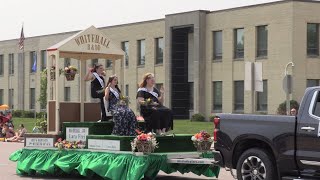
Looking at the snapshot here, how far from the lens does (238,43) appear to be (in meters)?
51.3

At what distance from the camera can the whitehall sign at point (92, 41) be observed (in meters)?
16.4

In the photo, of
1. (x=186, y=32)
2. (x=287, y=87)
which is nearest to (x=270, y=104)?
(x=186, y=32)

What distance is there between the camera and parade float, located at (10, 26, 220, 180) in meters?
13.6

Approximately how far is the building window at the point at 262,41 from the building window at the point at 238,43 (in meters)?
1.73

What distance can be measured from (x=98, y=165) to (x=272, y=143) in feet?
13.5

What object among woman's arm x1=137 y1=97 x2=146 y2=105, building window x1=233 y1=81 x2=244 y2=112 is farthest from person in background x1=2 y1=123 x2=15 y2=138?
woman's arm x1=137 y1=97 x2=146 y2=105

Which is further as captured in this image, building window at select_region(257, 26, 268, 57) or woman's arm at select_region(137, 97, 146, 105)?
building window at select_region(257, 26, 268, 57)

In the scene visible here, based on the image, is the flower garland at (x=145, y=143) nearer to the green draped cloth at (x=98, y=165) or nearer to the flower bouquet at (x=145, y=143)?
the flower bouquet at (x=145, y=143)

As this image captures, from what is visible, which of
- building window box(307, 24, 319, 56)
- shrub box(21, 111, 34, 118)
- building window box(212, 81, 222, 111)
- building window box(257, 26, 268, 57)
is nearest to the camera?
building window box(307, 24, 319, 56)

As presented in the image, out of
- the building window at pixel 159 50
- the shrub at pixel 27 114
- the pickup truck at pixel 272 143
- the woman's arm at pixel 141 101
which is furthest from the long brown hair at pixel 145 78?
the shrub at pixel 27 114

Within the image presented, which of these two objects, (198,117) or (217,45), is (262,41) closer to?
(217,45)

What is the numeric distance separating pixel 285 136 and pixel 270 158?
1.69 feet

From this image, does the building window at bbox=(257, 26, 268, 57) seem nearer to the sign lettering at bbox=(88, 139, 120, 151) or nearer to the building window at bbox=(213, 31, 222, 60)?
the building window at bbox=(213, 31, 222, 60)

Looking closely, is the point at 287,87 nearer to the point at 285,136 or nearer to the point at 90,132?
the point at 90,132
